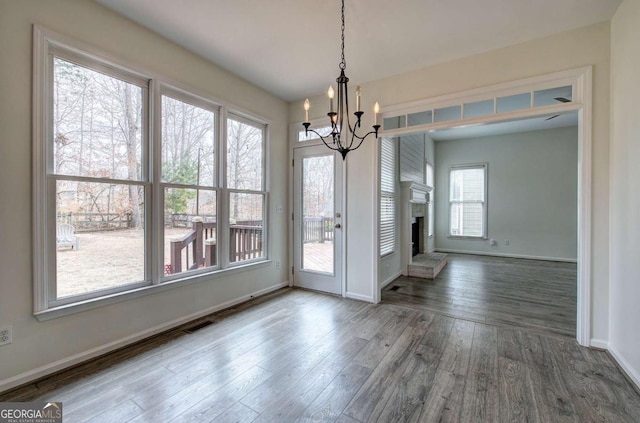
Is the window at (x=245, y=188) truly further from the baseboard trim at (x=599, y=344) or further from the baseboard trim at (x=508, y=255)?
the baseboard trim at (x=508, y=255)

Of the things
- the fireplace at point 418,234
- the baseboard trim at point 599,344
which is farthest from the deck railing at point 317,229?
the fireplace at point 418,234

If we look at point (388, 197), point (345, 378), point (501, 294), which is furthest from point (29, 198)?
point (501, 294)

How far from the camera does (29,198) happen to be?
2021mm

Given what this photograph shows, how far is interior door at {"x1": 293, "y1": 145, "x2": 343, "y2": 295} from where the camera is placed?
13.4 feet

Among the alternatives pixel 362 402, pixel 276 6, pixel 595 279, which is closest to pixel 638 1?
pixel 595 279

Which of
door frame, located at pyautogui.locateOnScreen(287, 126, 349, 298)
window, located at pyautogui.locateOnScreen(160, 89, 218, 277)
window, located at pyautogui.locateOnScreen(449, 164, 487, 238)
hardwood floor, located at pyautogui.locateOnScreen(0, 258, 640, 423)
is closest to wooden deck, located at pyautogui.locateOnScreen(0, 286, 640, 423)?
hardwood floor, located at pyautogui.locateOnScreen(0, 258, 640, 423)

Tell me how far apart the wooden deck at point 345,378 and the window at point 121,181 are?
0.71 meters

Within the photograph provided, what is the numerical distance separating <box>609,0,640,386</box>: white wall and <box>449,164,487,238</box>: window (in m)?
5.28

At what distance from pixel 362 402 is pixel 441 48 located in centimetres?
337

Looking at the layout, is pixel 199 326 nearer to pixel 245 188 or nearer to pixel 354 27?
pixel 245 188

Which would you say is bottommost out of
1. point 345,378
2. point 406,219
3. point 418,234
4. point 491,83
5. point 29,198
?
point 345,378

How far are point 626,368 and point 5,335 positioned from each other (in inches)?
179

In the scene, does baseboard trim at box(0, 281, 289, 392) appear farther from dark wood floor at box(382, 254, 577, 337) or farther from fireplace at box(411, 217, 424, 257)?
fireplace at box(411, 217, 424, 257)

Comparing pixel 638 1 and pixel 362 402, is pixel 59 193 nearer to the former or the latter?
pixel 362 402
